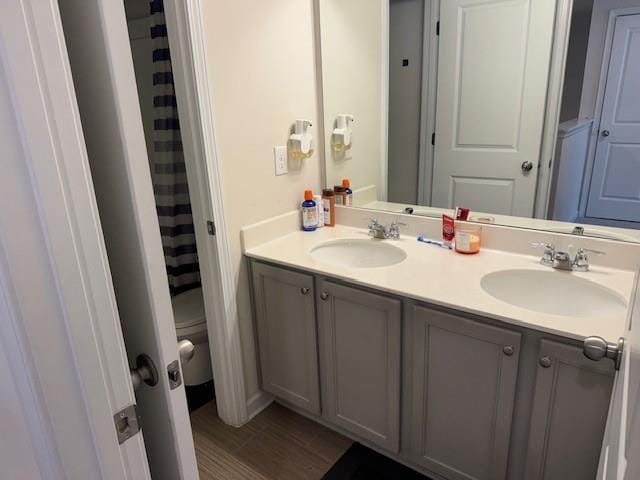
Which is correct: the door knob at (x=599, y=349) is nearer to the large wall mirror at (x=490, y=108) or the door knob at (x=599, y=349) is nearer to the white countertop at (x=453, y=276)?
the white countertop at (x=453, y=276)

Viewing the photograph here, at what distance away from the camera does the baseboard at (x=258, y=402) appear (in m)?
2.08

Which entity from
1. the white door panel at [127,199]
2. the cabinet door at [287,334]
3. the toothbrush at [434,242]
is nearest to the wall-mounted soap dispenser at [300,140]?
the cabinet door at [287,334]

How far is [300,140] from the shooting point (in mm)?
2006

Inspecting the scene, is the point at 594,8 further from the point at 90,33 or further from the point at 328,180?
the point at 90,33

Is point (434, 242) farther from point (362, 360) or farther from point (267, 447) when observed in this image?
point (267, 447)

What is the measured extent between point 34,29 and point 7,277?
286 millimetres

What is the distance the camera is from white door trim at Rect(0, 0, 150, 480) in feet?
1.62

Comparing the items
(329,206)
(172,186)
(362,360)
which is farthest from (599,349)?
(172,186)

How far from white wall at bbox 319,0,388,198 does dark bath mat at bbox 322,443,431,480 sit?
1.20 metres

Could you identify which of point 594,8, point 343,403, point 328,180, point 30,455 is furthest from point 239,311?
point 594,8

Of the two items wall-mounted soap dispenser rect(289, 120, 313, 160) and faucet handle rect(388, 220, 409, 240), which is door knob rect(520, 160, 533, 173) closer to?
faucet handle rect(388, 220, 409, 240)

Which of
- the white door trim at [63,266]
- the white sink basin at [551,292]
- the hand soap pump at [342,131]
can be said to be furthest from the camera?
the hand soap pump at [342,131]

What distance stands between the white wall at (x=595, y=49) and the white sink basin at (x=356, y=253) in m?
0.90

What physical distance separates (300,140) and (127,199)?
4.76 feet
